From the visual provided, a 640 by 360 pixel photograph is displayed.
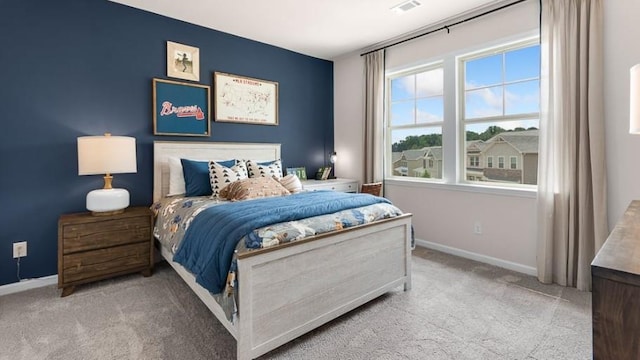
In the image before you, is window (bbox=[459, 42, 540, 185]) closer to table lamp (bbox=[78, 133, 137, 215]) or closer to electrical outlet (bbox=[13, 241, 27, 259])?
table lamp (bbox=[78, 133, 137, 215])

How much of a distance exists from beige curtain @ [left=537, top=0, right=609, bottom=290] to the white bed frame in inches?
49.9

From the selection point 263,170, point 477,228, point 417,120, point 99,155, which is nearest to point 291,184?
point 263,170

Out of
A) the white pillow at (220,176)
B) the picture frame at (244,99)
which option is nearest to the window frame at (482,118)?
the picture frame at (244,99)

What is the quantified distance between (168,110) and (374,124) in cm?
242

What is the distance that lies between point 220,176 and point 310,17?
1841mm

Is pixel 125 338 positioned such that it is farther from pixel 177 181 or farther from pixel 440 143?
pixel 440 143

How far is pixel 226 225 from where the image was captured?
1.80 meters

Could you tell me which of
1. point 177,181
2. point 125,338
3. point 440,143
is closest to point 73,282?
point 125,338

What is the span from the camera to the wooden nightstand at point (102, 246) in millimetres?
2420

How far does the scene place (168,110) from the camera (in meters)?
3.22

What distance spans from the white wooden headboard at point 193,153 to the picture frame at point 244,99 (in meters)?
0.32

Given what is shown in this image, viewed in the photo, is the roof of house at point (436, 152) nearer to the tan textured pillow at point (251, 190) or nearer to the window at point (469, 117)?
the window at point (469, 117)

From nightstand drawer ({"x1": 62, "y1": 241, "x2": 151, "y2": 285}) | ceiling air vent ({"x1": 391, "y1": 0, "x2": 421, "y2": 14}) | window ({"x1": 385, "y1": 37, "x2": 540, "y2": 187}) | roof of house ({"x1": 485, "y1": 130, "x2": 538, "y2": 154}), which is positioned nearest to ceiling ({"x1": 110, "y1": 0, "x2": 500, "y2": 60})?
ceiling air vent ({"x1": 391, "y1": 0, "x2": 421, "y2": 14})

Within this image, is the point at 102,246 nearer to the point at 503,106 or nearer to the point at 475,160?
the point at 475,160
